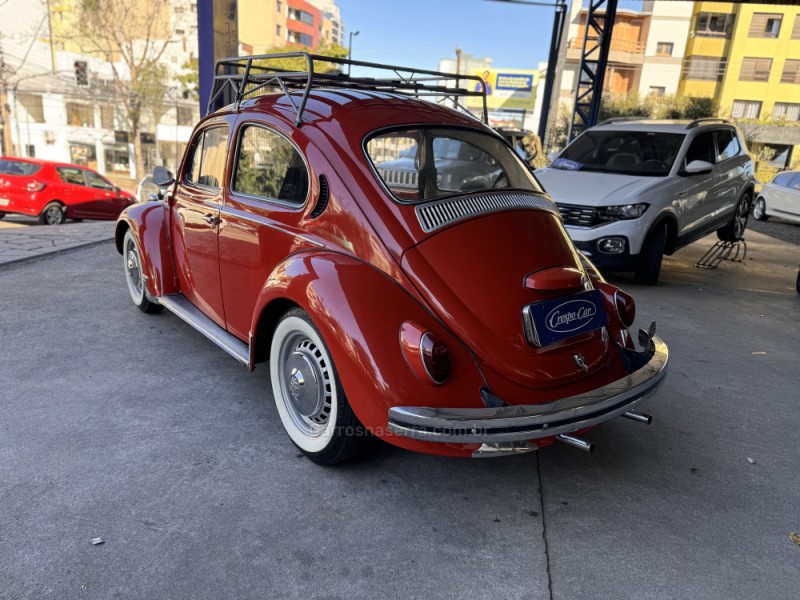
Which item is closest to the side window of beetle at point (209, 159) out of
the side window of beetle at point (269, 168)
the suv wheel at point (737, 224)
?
the side window of beetle at point (269, 168)

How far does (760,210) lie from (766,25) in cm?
3784

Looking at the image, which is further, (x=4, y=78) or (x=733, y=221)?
(x=4, y=78)

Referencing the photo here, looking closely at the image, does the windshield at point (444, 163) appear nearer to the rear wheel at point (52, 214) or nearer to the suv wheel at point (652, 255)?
the suv wheel at point (652, 255)

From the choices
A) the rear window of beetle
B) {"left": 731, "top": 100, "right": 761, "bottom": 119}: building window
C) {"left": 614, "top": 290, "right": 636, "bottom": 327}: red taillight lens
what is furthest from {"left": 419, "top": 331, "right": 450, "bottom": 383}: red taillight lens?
{"left": 731, "top": 100, "right": 761, "bottom": 119}: building window

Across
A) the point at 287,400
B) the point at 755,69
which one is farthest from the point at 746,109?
the point at 287,400

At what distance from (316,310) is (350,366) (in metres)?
0.33

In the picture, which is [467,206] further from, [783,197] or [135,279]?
[783,197]

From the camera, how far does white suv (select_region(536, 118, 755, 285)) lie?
21.2 feet

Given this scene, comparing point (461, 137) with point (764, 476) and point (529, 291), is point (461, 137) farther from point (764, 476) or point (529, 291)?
point (764, 476)

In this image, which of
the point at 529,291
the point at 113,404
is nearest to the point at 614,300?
the point at 529,291

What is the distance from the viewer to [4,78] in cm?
3169

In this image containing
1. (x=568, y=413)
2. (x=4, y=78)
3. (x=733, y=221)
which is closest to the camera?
(x=568, y=413)

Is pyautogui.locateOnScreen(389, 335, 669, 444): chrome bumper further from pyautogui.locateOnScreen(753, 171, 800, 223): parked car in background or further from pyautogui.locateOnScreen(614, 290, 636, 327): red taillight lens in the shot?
pyautogui.locateOnScreen(753, 171, 800, 223): parked car in background

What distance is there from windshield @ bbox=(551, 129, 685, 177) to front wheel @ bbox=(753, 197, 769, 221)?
10.4 metres
